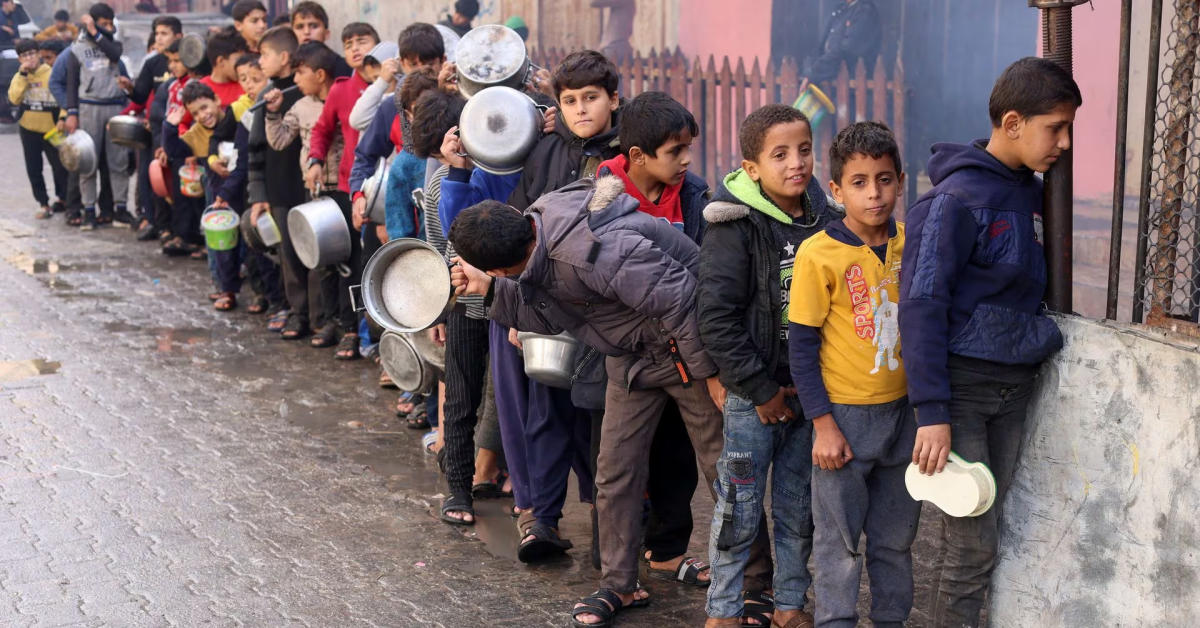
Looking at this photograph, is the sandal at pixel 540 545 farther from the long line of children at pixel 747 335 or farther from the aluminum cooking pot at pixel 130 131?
the aluminum cooking pot at pixel 130 131

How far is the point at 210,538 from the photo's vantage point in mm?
4977

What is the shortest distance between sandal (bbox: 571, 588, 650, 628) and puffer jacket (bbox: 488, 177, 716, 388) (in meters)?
0.72

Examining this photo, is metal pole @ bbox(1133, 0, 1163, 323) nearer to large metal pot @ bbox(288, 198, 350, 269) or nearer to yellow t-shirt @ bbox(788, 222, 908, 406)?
yellow t-shirt @ bbox(788, 222, 908, 406)

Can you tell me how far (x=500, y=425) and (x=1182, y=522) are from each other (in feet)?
8.57

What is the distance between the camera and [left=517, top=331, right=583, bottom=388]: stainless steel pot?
4.46 m

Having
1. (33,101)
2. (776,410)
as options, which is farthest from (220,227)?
(776,410)

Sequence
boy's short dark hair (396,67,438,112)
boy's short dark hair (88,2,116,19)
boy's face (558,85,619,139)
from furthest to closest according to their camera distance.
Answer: boy's short dark hair (88,2,116,19) < boy's short dark hair (396,67,438,112) < boy's face (558,85,619,139)

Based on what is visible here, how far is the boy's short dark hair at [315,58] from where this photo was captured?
7539mm

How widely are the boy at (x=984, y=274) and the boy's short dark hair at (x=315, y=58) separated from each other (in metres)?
4.95

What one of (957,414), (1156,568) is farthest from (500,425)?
(1156,568)

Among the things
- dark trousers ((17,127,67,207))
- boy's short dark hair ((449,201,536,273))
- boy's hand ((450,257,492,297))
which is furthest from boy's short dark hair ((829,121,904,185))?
dark trousers ((17,127,67,207))

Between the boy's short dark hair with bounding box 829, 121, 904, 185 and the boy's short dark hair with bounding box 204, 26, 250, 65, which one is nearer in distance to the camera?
the boy's short dark hair with bounding box 829, 121, 904, 185

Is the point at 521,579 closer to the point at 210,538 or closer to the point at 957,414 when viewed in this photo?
the point at 210,538

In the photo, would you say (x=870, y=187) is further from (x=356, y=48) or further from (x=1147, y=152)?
(x=356, y=48)
